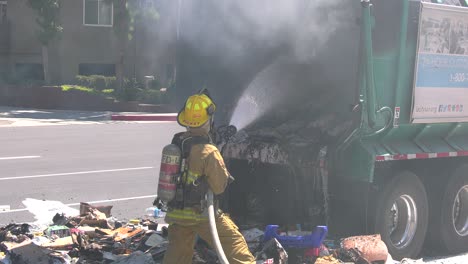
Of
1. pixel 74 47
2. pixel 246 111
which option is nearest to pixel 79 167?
pixel 246 111

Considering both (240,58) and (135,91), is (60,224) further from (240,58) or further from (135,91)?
(135,91)

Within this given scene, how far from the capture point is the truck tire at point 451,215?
774 centimetres

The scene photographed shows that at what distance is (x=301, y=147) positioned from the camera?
23.5 ft

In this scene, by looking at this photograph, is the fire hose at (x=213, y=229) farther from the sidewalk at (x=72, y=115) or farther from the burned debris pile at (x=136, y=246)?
the sidewalk at (x=72, y=115)

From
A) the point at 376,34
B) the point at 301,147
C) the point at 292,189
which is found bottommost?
the point at 292,189

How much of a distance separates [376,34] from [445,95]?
48.3 inches

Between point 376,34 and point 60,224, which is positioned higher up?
point 376,34

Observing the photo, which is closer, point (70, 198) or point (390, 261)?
point (390, 261)

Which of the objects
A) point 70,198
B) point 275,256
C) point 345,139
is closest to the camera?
point 275,256

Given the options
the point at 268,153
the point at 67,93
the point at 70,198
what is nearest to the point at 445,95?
the point at 268,153

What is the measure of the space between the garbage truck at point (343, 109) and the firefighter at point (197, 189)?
1704 millimetres

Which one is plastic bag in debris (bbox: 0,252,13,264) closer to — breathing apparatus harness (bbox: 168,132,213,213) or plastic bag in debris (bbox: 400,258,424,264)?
breathing apparatus harness (bbox: 168,132,213,213)

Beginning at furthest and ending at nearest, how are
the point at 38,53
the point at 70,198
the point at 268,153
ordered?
the point at 38,53, the point at 70,198, the point at 268,153

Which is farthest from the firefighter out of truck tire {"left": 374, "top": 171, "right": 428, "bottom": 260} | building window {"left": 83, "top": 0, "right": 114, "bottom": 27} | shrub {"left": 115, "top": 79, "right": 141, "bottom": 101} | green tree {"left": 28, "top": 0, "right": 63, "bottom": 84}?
building window {"left": 83, "top": 0, "right": 114, "bottom": 27}
